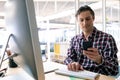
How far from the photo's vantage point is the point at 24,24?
0.56 m

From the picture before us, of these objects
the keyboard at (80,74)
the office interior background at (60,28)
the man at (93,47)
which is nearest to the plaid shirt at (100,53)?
the man at (93,47)

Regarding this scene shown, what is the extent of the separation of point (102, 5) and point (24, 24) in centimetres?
368

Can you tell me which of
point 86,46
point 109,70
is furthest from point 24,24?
point 109,70

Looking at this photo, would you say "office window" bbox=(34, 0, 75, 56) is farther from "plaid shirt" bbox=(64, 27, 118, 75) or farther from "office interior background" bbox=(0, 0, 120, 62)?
"plaid shirt" bbox=(64, 27, 118, 75)

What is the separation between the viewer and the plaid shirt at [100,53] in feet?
4.91

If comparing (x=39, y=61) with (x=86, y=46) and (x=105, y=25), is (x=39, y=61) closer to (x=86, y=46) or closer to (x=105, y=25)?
(x=86, y=46)

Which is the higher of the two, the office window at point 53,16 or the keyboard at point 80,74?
the office window at point 53,16

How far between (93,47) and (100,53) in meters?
0.12

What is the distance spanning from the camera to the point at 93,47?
1.44 meters

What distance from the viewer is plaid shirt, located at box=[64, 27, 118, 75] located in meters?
1.50

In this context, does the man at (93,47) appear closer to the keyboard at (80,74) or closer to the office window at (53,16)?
the keyboard at (80,74)

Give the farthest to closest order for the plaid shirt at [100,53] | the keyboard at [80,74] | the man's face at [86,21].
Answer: the man's face at [86,21] → the plaid shirt at [100,53] → the keyboard at [80,74]

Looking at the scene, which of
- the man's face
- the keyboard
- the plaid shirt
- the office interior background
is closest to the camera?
the keyboard

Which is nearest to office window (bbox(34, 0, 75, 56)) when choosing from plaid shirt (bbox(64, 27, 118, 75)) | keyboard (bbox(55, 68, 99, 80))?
plaid shirt (bbox(64, 27, 118, 75))
